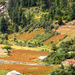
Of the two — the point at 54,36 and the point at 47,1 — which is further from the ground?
the point at 47,1

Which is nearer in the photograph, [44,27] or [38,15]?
[44,27]

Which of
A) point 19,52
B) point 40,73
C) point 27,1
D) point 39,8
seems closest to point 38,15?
point 39,8

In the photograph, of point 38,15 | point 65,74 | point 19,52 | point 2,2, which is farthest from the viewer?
point 2,2

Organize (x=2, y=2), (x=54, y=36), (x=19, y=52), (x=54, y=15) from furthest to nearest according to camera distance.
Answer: (x=2, y=2)
(x=54, y=15)
(x=54, y=36)
(x=19, y=52)

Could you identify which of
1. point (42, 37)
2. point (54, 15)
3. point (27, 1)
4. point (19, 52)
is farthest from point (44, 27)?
point (27, 1)

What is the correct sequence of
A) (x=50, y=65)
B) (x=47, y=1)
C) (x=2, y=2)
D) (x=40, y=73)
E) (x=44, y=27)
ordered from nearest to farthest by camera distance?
1. (x=40, y=73)
2. (x=50, y=65)
3. (x=44, y=27)
4. (x=47, y=1)
5. (x=2, y=2)

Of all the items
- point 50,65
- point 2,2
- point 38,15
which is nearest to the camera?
point 50,65

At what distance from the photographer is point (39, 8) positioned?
145125mm

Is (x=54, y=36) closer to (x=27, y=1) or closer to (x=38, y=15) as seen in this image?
(x=38, y=15)

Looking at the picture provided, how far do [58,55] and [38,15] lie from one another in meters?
93.4

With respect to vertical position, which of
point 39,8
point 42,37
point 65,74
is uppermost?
point 39,8

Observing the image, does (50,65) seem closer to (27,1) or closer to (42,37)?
(42,37)

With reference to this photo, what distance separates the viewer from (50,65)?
41.2 m

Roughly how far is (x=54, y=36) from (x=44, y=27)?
18783 mm
